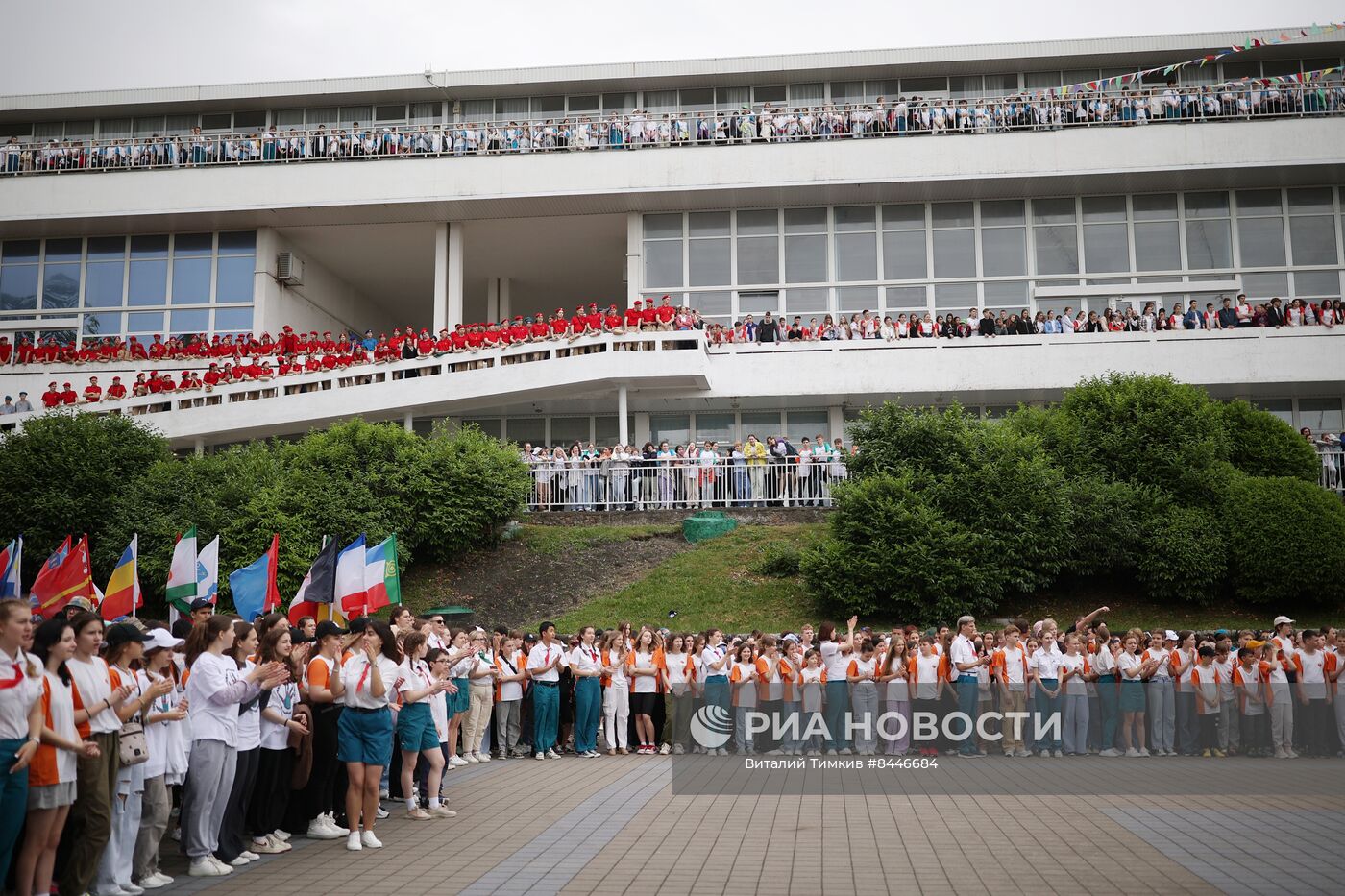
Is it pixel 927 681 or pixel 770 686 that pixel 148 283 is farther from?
pixel 927 681

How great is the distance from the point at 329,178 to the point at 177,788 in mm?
28737

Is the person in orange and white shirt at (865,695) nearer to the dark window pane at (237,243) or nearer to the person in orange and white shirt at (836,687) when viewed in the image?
the person in orange and white shirt at (836,687)

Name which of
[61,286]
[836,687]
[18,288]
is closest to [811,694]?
[836,687]

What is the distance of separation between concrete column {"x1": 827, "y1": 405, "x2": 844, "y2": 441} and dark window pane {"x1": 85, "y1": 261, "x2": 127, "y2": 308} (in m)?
22.8

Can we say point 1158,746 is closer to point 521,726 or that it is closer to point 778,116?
point 521,726

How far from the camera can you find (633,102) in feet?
130

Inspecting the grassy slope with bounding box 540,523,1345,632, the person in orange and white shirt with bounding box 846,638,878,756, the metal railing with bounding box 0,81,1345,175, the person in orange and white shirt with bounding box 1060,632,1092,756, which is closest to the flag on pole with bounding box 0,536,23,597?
the grassy slope with bounding box 540,523,1345,632

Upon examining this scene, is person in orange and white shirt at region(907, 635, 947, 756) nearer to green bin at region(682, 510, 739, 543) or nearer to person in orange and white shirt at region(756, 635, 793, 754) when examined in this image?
person in orange and white shirt at region(756, 635, 793, 754)

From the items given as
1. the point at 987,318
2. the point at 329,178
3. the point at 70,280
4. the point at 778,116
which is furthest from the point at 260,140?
the point at 987,318

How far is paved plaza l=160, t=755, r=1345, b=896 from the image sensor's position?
763cm

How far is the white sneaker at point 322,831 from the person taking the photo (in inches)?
378

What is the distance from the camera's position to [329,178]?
35.5 metres

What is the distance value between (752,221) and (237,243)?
53.8 ft

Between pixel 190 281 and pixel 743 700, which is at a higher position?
pixel 190 281
